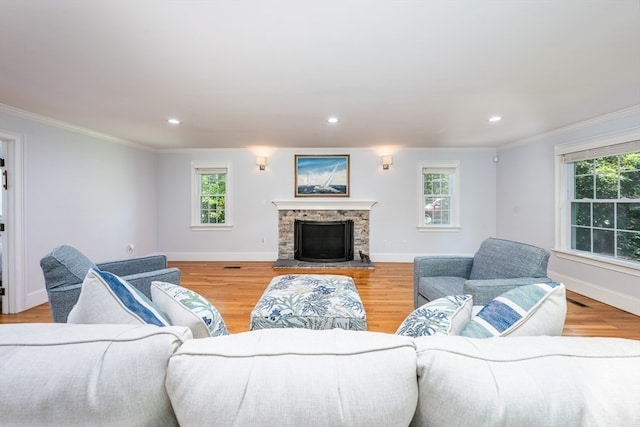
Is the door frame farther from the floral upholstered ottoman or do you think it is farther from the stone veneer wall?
the stone veneer wall

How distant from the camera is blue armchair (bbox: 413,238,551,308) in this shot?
80.4 inches

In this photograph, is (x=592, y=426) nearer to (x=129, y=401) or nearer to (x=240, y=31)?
(x=129, y=401)

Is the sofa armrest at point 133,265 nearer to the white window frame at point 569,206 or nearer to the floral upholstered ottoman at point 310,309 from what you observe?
the floral upholstered ottoman at point 310,309

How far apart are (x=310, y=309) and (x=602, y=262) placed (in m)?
3.75

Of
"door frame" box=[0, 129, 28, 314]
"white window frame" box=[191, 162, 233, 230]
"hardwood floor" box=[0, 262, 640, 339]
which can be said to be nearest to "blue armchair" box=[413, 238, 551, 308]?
"hardwood floor" box=[0, 262, 640, 339]

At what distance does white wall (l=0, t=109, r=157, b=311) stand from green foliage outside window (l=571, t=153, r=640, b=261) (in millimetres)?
6852

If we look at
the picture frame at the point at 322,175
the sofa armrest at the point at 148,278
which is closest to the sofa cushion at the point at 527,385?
the sofa armrest at the point at 148,278

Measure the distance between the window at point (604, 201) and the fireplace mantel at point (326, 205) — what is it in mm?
2937

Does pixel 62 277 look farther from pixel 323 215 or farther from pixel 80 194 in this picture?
pixel 323 215

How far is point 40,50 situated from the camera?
1.88 meters

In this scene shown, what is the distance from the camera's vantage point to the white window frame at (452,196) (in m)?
5.43

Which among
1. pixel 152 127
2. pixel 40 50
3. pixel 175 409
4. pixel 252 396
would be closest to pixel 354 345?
pixel 252 396

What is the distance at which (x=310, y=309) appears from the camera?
2068 millimetres

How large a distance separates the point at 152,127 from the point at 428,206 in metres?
4.86
